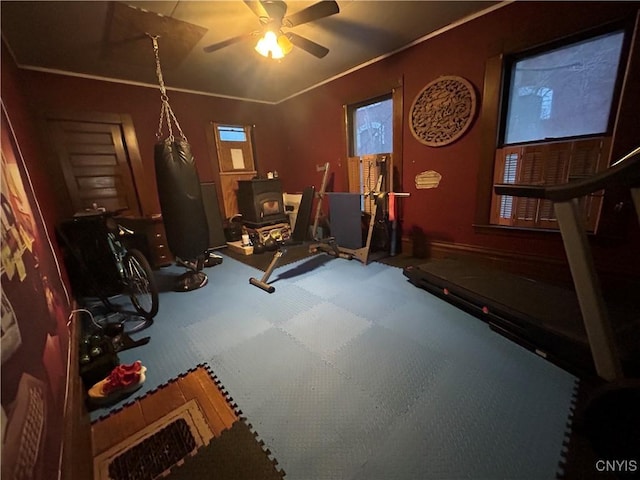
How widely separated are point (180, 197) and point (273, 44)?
5.71 feet

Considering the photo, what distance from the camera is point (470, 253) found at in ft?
10.4

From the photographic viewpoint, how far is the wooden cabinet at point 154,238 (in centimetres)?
360

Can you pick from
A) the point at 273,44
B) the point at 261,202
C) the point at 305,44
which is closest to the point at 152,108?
the point at 261,202

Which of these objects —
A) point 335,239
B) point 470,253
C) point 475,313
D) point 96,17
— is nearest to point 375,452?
point 475,313

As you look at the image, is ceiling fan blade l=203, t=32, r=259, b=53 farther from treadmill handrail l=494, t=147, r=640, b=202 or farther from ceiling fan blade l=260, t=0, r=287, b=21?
treadmill handrail l=494, t=147, r=640, b=202

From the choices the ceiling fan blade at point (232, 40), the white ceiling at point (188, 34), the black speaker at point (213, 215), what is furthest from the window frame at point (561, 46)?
the black speaker at point (213, 215)

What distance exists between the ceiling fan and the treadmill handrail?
1902mm

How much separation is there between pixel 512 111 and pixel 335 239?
2603mm

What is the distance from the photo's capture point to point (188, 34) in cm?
262

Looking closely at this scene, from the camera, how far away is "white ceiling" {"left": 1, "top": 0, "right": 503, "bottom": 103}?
7.30 ft

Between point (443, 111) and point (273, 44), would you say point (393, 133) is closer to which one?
point (443, 111)

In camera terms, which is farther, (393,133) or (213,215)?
(213,215)

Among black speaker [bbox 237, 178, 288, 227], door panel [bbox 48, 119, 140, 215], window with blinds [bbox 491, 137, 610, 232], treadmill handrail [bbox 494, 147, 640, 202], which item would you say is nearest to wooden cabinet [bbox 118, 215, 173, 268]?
door panel [bbox 48, 119, 140, 215]

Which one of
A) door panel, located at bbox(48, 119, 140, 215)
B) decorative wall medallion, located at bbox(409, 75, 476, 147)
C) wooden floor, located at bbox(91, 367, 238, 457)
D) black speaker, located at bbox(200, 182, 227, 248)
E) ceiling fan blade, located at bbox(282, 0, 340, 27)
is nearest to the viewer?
wooden floor, located at bbox(91, 367, 238, 457)
